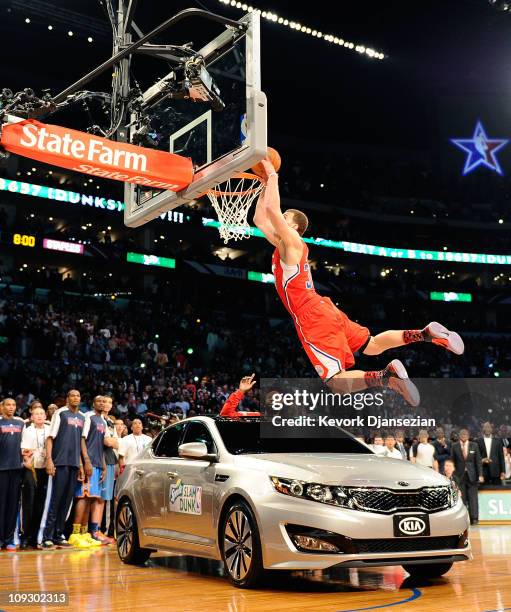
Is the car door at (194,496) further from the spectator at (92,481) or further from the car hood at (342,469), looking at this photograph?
the spectator at (92,481)

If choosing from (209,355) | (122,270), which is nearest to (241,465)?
(209,355)

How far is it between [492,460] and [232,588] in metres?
11.0

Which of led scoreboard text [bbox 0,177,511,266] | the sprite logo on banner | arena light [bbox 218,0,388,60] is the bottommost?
the sprite logo on banner

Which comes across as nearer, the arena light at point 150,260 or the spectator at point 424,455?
the spectator at point 424,455

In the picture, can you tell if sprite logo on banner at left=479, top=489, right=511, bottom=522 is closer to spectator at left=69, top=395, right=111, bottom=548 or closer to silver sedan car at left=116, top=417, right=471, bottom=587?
spectator at left=69, top=395, right=111, bottom=548

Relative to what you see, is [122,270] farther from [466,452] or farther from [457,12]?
[466,452]

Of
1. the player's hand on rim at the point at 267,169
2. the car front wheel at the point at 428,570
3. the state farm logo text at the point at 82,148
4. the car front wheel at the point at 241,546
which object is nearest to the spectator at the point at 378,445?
the car front wheel at the point at 428,570

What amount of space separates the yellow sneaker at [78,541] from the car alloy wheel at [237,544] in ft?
13.9

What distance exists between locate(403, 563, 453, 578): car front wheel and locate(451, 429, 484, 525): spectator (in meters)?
8.62

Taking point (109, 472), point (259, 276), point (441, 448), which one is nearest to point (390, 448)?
point (441, 448)

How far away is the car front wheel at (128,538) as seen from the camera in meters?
9.02

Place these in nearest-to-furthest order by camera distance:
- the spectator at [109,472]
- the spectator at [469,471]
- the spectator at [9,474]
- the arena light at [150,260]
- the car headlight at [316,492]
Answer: the car headlight at [316,492]
the spectator at [9,474]
the spectator at [109,472]
the spectator at [469,471]
the arena light at [150,260]

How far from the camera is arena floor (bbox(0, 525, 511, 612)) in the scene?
20.6 ft

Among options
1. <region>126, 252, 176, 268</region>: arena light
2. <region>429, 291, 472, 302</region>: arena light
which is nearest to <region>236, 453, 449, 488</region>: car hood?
<region>126, 252, 176, 268</region>: arena light
